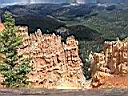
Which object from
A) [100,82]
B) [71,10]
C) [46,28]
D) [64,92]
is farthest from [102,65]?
[71,10]

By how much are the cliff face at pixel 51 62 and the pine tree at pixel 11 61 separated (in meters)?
5.70

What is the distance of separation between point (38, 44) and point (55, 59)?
7.71ft

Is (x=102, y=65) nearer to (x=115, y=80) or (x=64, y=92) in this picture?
(x=115, y=80)

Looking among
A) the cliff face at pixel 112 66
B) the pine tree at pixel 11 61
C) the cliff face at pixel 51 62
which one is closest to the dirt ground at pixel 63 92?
the pine tree at pixel 11 61

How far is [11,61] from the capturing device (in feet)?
86.9

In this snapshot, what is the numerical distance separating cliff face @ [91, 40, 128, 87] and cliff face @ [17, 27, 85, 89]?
347cm

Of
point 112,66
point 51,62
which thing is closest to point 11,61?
point 112,66

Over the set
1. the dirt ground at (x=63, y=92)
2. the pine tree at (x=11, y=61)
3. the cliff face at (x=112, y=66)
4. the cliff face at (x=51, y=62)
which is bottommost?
the cliff face at (x=51, y=62)

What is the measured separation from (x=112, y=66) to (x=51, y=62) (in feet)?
31.5

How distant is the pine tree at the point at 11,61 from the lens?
83.3 ft

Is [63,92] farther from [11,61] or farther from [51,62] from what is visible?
[51,62]

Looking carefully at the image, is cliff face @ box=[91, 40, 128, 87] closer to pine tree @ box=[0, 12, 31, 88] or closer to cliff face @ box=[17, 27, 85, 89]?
cliff face @ box=[17, 27, 85, 89]

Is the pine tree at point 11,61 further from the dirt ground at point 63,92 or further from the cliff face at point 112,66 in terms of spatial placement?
the dirt ground at point 63,92

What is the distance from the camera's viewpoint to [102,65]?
98.9 feet
